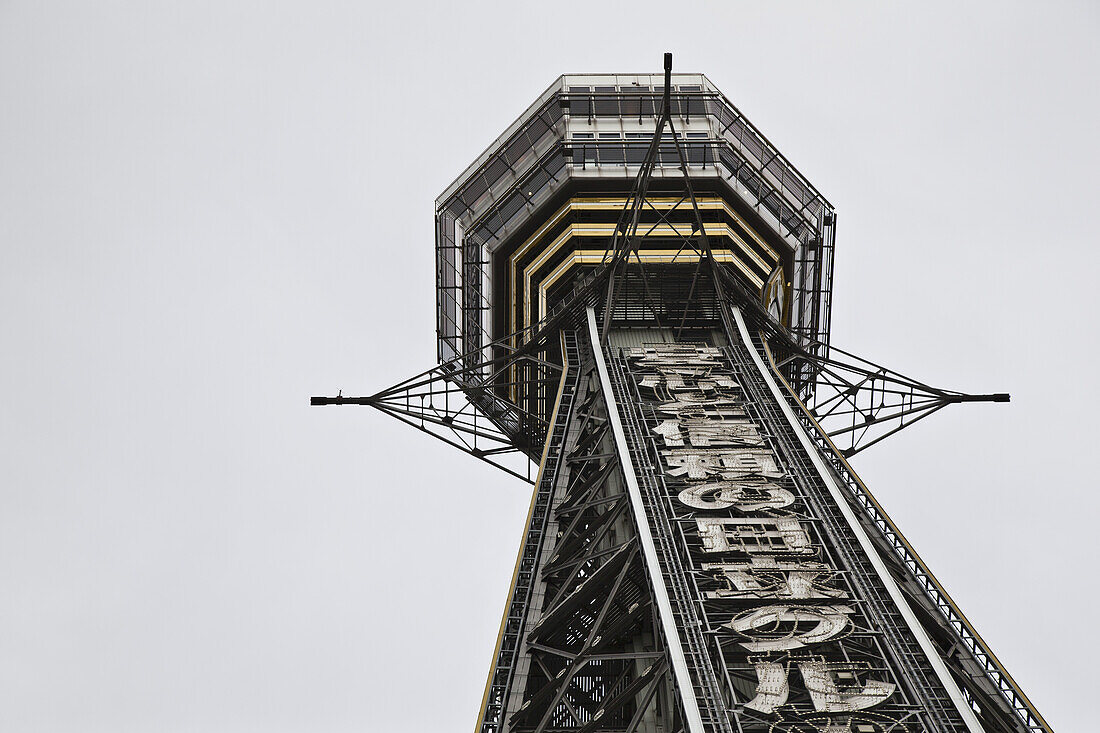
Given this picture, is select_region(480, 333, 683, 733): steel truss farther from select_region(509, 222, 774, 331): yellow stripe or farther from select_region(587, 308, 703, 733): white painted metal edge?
select_region(509, 222, 774, 331): yellow stripe

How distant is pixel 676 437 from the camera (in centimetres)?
4819

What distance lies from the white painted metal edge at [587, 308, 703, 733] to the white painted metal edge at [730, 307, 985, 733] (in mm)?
5531

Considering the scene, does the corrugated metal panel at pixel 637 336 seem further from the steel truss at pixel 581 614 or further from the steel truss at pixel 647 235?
the steel truss at pixel 581 614

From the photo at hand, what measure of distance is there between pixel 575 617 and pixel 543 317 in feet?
73.5

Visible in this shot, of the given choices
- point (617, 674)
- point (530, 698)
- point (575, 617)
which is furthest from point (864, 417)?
point (530, 698)

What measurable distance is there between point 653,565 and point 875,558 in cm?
599

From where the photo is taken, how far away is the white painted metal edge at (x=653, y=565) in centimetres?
3319

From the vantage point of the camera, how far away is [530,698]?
133ft

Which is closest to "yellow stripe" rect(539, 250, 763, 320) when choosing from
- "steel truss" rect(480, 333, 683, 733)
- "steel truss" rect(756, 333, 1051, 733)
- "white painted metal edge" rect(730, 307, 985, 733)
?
"white painted metal edge" rect(730, 307, 985, 733)

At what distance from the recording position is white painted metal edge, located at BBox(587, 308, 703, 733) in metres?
33.2

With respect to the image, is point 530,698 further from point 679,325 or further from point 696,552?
point 679,325

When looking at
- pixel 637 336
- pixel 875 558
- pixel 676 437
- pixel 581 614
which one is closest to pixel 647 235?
pixel 637 336

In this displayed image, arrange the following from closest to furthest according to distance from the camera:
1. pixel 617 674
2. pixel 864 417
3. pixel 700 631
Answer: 1. pixel 700 631
2. pixel 617 674
3. pixel 864 417

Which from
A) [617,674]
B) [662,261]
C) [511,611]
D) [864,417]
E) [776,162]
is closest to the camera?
[511,611]
